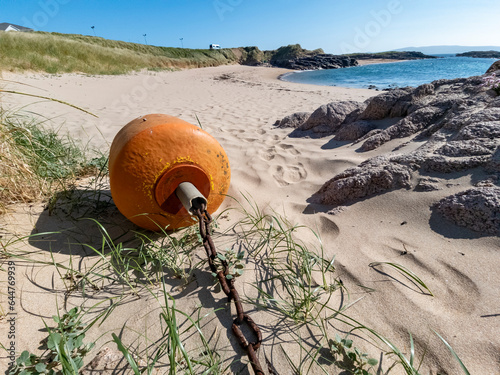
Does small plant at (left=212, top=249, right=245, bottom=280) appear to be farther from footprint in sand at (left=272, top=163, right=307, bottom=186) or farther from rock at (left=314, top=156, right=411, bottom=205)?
footprint in sand at (left=272, top=163, right=307, bottom=186)

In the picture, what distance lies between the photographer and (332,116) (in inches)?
163

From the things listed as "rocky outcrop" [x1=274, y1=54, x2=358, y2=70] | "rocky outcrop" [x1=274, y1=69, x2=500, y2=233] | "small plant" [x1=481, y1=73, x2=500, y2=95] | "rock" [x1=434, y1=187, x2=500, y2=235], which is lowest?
"rock" [x1=434, y1=187, x2=500, y2=235]

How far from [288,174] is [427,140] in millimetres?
1354

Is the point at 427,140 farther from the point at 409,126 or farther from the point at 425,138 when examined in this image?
the point at 409,126

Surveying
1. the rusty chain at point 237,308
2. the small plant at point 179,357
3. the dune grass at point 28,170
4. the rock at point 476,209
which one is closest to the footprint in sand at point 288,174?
the rock at point 476,209

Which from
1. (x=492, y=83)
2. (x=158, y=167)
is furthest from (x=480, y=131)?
(x=158, y=167)

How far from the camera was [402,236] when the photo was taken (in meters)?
1.69

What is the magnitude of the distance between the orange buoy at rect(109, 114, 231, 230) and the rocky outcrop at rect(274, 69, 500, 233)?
3.72 feet

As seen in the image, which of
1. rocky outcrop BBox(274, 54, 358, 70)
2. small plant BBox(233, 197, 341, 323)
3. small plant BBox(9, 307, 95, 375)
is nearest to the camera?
small plant BBox(9, 307, 95, 375)

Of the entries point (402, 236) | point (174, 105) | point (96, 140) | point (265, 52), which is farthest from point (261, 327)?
point (265, 52)

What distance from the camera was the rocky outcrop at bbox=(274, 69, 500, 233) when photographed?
1.93 m

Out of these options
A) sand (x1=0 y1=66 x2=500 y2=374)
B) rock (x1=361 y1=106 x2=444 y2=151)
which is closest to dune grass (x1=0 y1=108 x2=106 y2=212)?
sand (x1=0 y1=66 x2=500 y2=374)

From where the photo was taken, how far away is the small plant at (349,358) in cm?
102

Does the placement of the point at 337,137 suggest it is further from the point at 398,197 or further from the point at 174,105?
the point at 174,105
